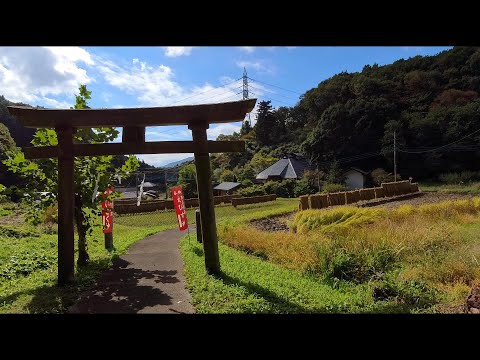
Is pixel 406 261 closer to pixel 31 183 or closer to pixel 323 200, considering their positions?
pixel 31 183

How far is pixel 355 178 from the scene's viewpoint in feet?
135

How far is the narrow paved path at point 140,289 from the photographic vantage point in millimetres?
4902

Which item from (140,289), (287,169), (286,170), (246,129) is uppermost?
(246,129)

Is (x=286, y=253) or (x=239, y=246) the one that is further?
(x=239, y=246)

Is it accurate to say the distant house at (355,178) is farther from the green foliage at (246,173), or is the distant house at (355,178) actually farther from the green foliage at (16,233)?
A: the green foliage at (16,233)

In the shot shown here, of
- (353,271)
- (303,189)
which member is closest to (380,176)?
(303,189)

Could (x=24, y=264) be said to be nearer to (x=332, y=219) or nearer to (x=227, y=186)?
(x=332, y=219)

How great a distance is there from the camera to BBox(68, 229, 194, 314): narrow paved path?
490 cm

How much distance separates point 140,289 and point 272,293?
219 centimetres

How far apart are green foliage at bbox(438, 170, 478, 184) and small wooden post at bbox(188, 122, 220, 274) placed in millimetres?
33105

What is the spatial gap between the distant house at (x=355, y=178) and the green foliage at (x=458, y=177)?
25.7 feet

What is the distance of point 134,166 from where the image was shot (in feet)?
25.5
